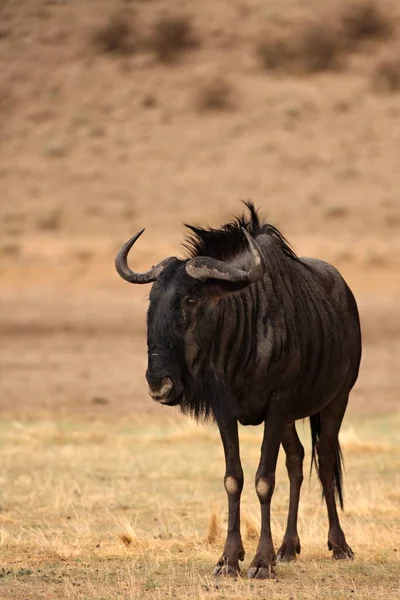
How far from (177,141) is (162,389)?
30.4 m

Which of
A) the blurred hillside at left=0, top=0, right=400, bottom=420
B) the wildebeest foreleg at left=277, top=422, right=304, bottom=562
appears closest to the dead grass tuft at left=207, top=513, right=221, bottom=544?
the wildebeest foreleg at left=277, top=422, right=304, bottom=562

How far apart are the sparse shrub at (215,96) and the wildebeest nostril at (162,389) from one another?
106 ft

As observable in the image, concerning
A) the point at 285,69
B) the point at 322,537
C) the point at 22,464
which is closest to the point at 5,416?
the point at 22,464

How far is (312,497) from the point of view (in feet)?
41.0

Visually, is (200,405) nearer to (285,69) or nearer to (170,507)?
(170,507)

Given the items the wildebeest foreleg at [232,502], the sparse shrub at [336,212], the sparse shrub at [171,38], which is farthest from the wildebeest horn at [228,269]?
the sparse shrub at [171,38]

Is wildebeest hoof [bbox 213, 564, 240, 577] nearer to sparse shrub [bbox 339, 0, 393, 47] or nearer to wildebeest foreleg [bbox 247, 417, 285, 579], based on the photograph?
wildebeest foreleg [bbox 247, 417, 285, 579]

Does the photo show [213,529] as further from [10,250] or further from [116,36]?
[116,36]

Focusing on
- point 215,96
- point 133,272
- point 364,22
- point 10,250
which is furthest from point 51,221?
point 133,272

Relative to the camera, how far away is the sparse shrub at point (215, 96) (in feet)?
132

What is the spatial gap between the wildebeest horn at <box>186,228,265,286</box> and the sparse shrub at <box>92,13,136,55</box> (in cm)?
3449

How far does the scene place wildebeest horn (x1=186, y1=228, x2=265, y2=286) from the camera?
8.36 meters

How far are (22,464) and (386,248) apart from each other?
690 inches

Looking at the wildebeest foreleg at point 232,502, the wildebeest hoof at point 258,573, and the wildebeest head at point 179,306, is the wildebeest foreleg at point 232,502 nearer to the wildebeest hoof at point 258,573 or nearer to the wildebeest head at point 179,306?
the wildebeest hoof at point 258,573
